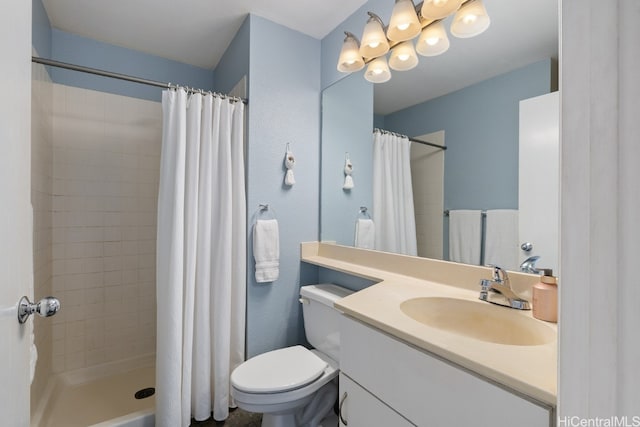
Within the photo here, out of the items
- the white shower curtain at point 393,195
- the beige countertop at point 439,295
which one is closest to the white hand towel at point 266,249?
the beige countertop at point 439,295

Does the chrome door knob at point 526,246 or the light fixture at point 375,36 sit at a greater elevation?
the light fixture at point 375,36

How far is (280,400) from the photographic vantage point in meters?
1.22

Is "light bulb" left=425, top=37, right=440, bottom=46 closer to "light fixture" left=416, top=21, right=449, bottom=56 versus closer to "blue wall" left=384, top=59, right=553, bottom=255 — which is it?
"light fixture" left=416, top=21, right=449, bottom=56

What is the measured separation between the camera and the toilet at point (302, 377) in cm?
123

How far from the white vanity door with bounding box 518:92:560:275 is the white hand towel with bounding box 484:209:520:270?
0.09ft

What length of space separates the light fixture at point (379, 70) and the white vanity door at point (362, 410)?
1.47 meters

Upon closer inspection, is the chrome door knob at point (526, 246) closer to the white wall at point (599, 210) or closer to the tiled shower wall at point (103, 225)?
the white wall at point (599, 210)

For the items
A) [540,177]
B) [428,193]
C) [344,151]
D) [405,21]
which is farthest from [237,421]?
[405,21]

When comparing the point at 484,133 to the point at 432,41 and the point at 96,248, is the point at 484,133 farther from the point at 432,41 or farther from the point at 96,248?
the point at 96,248

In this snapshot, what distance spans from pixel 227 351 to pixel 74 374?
1320mm

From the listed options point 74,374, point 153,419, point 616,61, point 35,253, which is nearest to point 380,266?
point 616,61

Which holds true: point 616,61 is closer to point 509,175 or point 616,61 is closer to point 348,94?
point 509,175

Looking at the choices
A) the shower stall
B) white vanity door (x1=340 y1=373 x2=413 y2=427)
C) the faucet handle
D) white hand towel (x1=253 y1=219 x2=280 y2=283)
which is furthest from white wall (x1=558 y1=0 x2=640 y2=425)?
the shower stall

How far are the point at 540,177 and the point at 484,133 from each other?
0.29 meters
